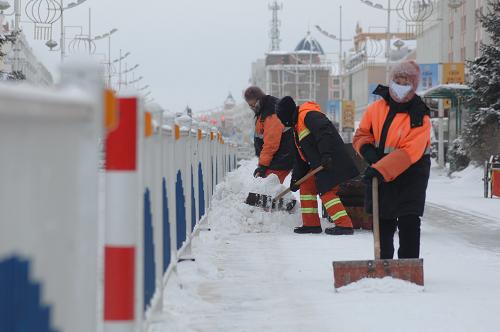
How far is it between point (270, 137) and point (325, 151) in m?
2.47

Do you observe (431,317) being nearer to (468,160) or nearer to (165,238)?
(165,238)

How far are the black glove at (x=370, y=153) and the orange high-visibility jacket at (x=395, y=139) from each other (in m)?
0.04

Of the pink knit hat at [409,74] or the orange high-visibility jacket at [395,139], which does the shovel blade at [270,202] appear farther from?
the pink knit hat at [409,74]

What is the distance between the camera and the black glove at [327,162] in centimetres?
1107

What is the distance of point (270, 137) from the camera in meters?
13.5

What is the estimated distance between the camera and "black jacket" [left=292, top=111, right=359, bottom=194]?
1109 cm

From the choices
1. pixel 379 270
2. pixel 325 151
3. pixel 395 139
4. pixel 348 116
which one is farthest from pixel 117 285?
pixel 348 116

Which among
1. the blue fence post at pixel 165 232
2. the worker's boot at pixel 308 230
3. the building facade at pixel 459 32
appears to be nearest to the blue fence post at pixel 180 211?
the blue fence post at pixel 165 232

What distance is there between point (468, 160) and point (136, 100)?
106 ft

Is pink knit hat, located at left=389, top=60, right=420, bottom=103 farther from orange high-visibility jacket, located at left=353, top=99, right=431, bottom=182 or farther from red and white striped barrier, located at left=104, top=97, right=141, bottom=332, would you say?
red and white striped barrier, located at left=104, top=97, right=141, bottom=332

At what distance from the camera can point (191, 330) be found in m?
5.43

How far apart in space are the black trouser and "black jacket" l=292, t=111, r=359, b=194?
3.28 m

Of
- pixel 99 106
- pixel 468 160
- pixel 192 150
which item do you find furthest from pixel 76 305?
pixel 468 160

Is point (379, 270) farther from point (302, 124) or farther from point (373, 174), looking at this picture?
point (302, 124)
